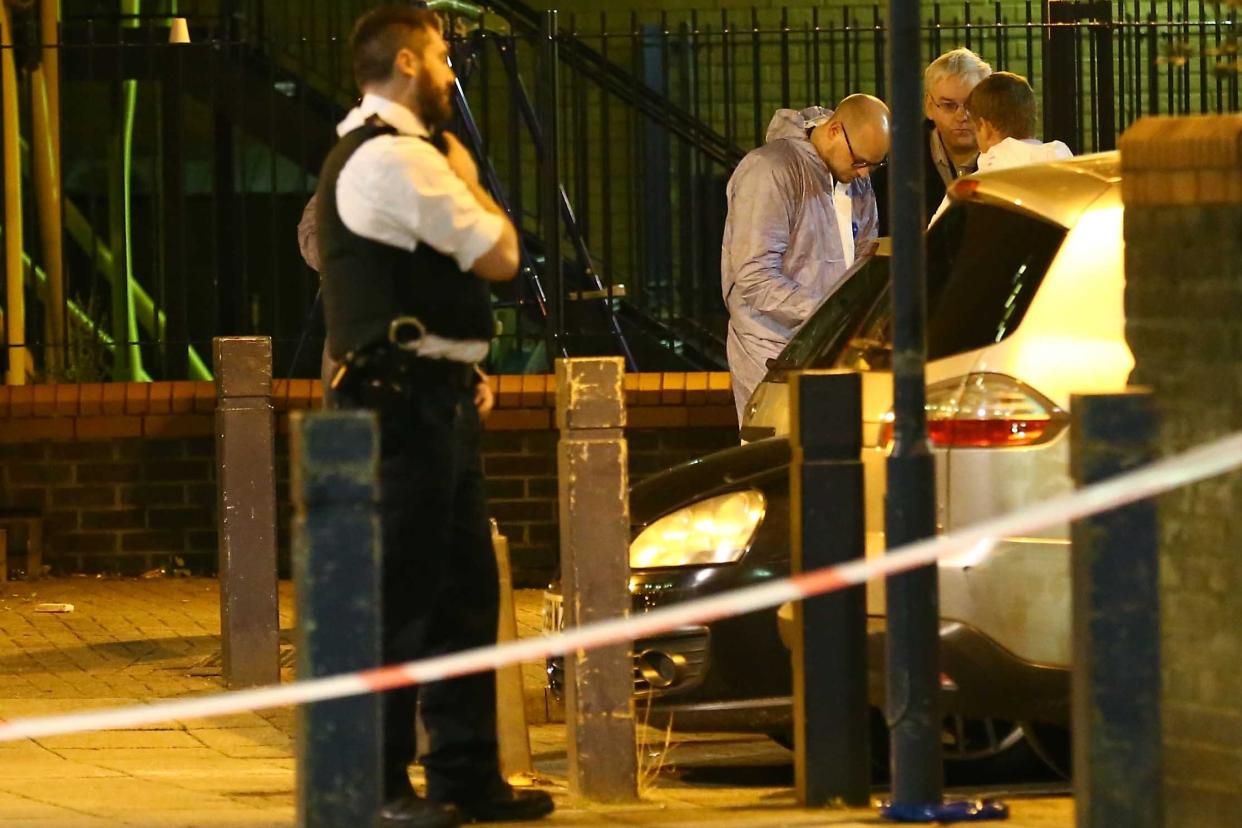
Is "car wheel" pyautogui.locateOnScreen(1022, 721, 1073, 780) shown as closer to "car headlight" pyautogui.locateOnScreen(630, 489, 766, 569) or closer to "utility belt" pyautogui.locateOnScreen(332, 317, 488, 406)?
"car headlight" pyautogui.locateOnScreen(630, 489, 766, 569)

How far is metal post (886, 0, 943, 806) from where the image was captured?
5.48 meters

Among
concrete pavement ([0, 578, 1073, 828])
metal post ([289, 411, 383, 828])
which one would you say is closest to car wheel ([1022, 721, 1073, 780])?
concrete pavement ([0, 578, 1073, 828])

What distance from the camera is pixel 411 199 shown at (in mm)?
5660

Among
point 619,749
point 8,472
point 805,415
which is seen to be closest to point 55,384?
point 8,472

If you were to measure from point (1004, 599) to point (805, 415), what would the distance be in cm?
85

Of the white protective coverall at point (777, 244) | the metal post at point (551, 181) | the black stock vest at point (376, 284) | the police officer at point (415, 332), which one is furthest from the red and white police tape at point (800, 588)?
the metal post at point (551, 181)

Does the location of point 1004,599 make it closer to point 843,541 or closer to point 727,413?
point 843,541

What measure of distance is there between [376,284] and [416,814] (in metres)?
1.24

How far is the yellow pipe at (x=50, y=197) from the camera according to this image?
12469mm

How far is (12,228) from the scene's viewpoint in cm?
1259

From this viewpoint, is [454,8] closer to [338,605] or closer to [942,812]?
[942,812]

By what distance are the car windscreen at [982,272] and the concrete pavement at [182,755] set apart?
1.22 meters

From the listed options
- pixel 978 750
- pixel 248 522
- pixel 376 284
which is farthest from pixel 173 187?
pixel 376 284

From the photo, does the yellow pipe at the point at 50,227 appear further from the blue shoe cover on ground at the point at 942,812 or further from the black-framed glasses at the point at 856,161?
the blue shoe cover on ground at the point at 942,812
